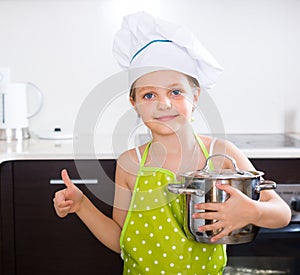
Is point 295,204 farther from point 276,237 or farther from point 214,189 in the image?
point 214,189

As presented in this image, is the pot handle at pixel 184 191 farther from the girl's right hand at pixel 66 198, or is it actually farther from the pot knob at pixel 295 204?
the pot knob at pixel 295 204

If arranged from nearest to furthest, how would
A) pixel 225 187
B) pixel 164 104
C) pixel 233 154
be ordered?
pixel 225 187
pixel 164 104
pixel 233 154

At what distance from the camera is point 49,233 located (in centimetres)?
181

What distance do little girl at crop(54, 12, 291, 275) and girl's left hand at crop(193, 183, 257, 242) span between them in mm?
29

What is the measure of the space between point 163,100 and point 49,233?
81 centimetres

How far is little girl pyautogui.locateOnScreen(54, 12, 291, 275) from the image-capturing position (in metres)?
1.19

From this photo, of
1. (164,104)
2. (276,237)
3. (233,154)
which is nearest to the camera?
(164,104)

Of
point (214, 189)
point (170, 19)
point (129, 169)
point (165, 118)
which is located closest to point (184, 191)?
point (214, 189)

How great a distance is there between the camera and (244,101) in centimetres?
224

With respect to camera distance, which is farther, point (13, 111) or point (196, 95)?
point (13, 111)

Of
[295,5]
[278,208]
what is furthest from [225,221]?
[295,5]

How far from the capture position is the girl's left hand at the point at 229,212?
1.07 metres

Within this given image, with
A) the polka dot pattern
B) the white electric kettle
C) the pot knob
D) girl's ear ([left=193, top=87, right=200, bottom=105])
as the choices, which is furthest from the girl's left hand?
the white electric kettle

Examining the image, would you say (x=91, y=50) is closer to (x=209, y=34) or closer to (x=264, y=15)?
(x=209, y=34)
